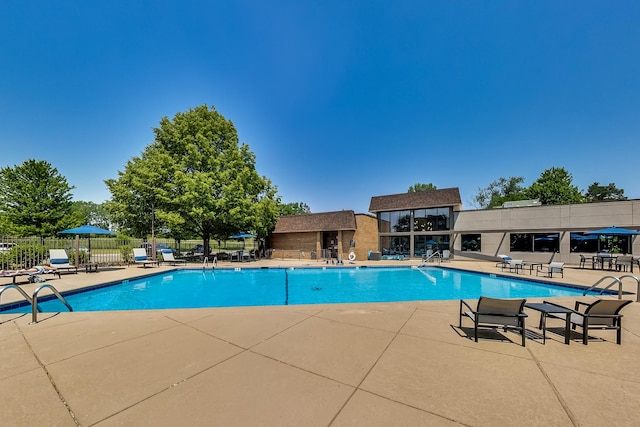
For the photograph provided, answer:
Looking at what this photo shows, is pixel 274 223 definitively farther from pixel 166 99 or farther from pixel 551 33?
pixel 551 33

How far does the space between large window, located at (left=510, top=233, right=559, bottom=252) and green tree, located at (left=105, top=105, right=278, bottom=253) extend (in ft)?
67.3

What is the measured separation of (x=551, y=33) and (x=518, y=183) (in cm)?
5373

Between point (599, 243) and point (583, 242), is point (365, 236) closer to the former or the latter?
point (583, 242)

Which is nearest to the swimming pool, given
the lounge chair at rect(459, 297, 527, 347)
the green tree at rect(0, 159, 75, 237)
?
the lounge chair at rect(459, 297, 527, 347)

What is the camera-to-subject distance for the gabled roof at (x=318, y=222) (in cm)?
2307

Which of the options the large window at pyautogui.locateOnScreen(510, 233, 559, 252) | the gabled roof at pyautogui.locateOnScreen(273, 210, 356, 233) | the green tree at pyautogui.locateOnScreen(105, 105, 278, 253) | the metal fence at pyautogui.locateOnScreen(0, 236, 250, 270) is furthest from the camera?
the gabled roof at pyautogui.locateOnScreen(273, 210, 356, 233)

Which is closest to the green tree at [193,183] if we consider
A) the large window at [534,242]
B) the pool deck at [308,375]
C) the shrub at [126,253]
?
the shrub at [126,253]

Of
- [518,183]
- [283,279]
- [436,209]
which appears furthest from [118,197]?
[518,183]

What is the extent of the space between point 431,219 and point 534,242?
24.9 feet

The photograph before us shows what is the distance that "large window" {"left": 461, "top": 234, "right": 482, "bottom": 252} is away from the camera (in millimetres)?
22234

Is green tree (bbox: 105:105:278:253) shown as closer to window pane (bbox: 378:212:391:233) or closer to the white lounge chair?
the white lounge chair

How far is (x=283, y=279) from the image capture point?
1459cm

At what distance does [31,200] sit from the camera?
28.0 meters

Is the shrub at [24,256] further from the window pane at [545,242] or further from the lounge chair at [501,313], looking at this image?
the window pane at [545,242]
